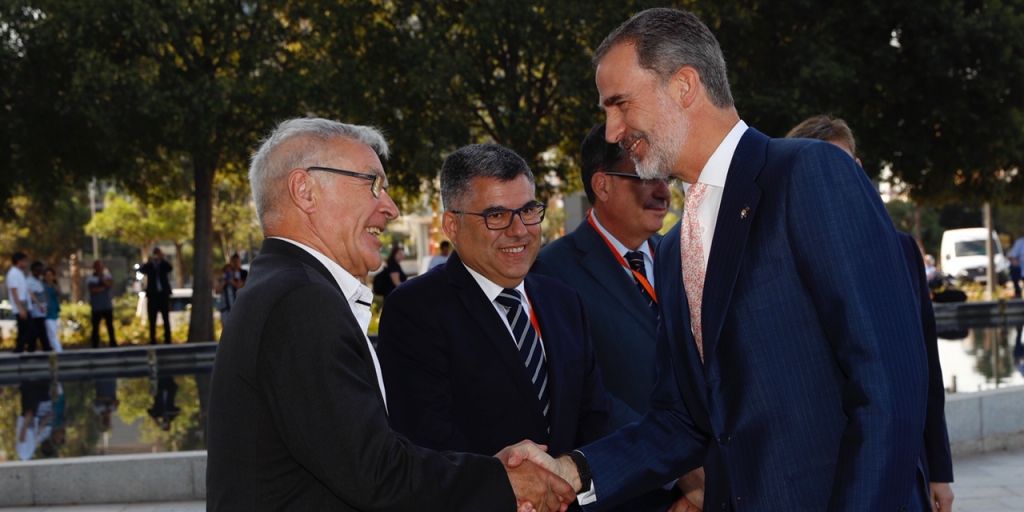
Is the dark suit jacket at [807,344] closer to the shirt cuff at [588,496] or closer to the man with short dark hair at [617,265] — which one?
the shirt cuff at [588,496]

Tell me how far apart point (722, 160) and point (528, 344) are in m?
1.21

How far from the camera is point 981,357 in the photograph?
1628cm

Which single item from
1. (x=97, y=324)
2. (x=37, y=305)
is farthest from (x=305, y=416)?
(x=97, y=324)

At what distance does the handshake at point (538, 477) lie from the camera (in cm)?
324

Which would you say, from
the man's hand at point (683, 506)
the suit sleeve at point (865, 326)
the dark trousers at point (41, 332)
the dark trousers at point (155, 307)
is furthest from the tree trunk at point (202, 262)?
the suit sleeve at point (865, 326)

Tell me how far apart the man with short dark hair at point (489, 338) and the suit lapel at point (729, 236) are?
1104 millimetres

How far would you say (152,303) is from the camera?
24.0m

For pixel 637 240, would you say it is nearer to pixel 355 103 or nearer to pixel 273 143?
pixel 273 143

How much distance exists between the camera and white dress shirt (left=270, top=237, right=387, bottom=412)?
286 centimetres

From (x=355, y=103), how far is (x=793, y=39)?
8676 millimetres

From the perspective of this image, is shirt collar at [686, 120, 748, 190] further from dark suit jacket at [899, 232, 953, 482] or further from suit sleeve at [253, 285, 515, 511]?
dark suit jacket at [899, 232, 953, 482]

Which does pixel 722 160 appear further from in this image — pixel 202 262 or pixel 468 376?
pixel 202 262

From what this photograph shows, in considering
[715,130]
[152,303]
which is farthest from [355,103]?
[715,130]

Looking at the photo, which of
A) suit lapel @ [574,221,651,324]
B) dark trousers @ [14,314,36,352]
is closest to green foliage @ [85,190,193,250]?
dark trousers @ [14,314,36,352]
